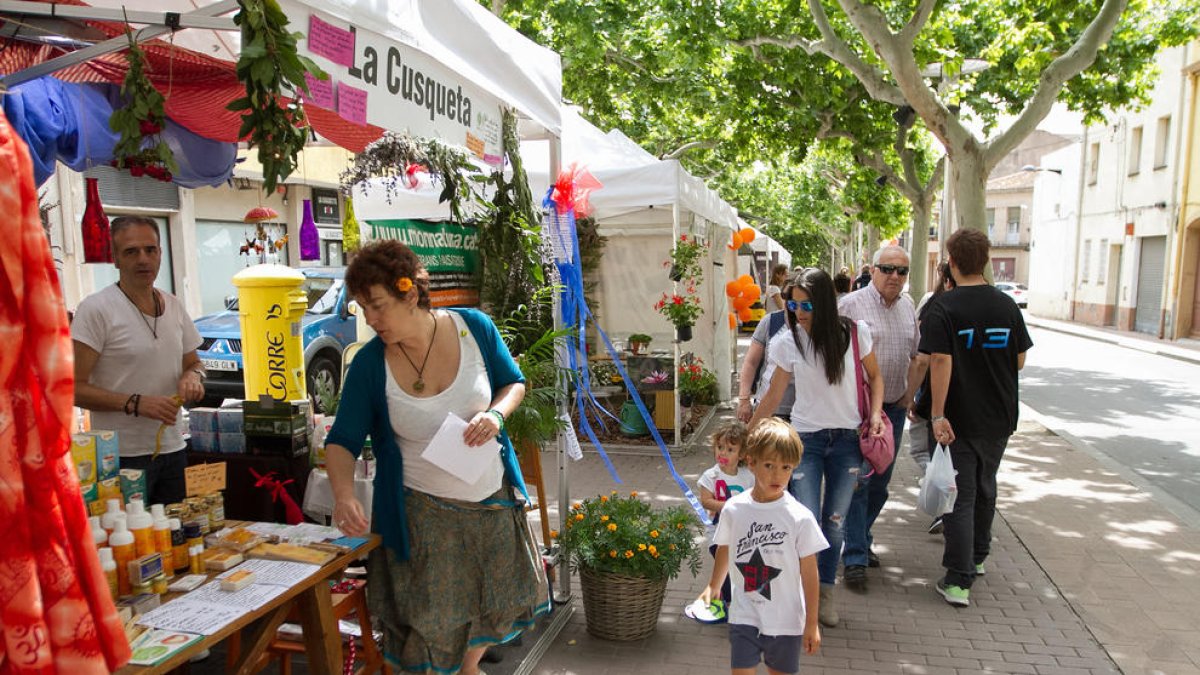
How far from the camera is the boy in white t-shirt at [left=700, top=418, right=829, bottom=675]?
2.69 m

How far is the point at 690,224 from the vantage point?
859cm

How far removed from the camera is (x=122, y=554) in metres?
2.17

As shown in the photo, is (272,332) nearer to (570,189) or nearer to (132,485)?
(132,485)

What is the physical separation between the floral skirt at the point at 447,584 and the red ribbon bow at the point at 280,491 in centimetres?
81

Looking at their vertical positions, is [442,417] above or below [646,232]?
below

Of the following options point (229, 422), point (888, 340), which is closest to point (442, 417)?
point (229, 422)

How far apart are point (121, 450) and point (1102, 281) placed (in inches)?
1126

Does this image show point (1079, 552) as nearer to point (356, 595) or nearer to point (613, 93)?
point (356, 595)

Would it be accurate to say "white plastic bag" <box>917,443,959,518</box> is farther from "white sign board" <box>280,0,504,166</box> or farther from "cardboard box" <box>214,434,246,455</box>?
"cardboard box" <box>214,434,246,455</box>

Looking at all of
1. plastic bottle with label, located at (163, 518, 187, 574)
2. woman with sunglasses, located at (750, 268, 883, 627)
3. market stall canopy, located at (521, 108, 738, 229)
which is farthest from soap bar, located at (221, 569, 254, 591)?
market stall canopy, located at (521, 108, 738, 229)

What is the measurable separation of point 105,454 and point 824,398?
9.81ft

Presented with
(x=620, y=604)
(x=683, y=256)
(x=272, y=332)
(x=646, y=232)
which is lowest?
(x=620, y=604)

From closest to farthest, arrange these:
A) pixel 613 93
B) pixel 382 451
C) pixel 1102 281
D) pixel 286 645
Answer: pixel 382 451, pixel 286 645, pixel 613 93, pixel 1102 281

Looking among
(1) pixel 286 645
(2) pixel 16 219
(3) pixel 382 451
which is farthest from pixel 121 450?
(2) pixel 16 219
